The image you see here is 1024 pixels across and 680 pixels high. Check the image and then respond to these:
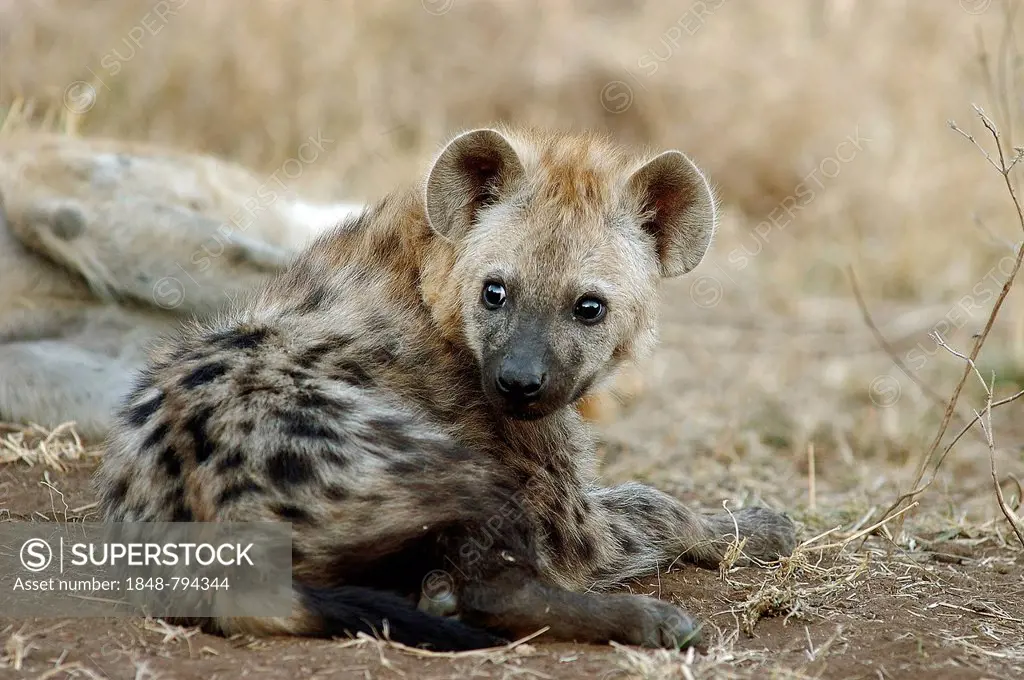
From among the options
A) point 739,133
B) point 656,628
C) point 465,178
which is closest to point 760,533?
point 656,628

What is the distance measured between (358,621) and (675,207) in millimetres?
1397

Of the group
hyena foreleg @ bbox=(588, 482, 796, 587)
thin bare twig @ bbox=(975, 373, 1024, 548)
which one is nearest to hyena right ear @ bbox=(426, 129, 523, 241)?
hyena foreleg @ bbox=(588, 482, 796, 587)

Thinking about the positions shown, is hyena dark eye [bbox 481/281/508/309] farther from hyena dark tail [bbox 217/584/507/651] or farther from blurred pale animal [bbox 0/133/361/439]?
blurred pale animal [bbox 0/133/361/439]

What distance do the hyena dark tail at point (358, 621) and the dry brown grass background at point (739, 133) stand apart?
1.87m

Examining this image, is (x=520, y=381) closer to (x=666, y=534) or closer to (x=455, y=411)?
(x=455, y=411)

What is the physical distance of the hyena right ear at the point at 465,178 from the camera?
3039mm

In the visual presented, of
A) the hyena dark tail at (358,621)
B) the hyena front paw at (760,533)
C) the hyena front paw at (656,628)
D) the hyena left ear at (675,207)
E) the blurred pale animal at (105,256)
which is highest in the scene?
Result: the blurred pale animal at (105,256)

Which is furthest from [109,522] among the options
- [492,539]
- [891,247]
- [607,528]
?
[891,247]

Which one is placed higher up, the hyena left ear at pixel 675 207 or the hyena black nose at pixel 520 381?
the hyena left ear at pixel 675 207

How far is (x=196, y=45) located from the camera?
7.26m

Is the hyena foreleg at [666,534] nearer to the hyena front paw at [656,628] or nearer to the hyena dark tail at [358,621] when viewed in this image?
the hyena front paw at [656,628]

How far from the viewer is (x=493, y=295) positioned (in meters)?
2.94

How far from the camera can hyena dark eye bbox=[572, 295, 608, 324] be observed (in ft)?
9.61

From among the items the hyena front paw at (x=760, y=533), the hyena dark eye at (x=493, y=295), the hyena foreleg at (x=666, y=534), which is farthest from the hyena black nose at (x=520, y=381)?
the hyena front paw at (x=760, y=533)
